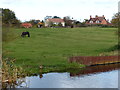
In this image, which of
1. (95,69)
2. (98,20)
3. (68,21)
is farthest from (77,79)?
(98,20)

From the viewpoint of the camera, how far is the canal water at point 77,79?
113 feet

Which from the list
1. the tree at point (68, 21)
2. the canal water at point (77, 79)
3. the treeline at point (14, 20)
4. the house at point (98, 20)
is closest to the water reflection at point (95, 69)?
the canal water at point (77, 79)

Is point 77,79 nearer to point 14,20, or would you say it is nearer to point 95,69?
point 95,69

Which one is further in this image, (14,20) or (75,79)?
(14,20)

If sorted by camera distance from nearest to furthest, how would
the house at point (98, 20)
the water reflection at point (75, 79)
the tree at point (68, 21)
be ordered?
1. the water reflection at point (75, 79)
2. the tree at point (68, 21)
3. the house at point (98, 20)

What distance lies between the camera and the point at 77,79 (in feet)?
125

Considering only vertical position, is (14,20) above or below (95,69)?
above

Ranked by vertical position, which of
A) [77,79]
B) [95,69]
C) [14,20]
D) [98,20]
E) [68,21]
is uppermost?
[98,20]

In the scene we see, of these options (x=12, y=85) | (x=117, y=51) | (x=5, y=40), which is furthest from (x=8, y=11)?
(x=12, y=85)

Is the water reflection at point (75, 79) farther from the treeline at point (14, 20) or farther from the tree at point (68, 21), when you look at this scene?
the tree at point (68, 21)

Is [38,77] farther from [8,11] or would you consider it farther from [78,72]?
[8,11]

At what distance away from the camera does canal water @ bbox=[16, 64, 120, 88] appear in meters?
34.3

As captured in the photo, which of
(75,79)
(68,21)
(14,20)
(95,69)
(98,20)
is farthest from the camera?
(98,20)

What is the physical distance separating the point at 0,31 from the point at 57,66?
11.8 m
